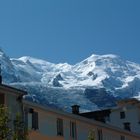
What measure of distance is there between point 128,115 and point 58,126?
46.9 metres

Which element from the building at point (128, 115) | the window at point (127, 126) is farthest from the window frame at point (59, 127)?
the building at point (128, 115)

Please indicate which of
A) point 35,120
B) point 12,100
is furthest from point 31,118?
point 12,100

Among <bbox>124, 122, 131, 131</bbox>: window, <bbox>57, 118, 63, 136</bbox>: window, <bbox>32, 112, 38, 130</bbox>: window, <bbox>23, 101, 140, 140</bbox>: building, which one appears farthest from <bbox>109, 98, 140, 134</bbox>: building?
<bbox>32, 112, 38, 130</bbox>: window

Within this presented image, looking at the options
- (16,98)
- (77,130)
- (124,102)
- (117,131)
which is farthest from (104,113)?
(16,98)

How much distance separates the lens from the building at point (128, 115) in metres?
111

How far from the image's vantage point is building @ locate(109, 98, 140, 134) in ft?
364

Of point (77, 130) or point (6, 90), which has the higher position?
point (6, 90)

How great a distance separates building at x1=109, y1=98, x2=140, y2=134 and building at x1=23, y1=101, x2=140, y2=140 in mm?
32248

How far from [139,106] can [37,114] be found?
5151 cm

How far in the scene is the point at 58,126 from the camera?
2640 inches

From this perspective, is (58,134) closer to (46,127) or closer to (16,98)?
(46,127)

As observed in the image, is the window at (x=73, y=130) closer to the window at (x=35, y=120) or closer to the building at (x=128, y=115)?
the window at (x=35, y=120)

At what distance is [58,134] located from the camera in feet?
218

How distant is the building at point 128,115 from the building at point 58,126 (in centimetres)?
3225
